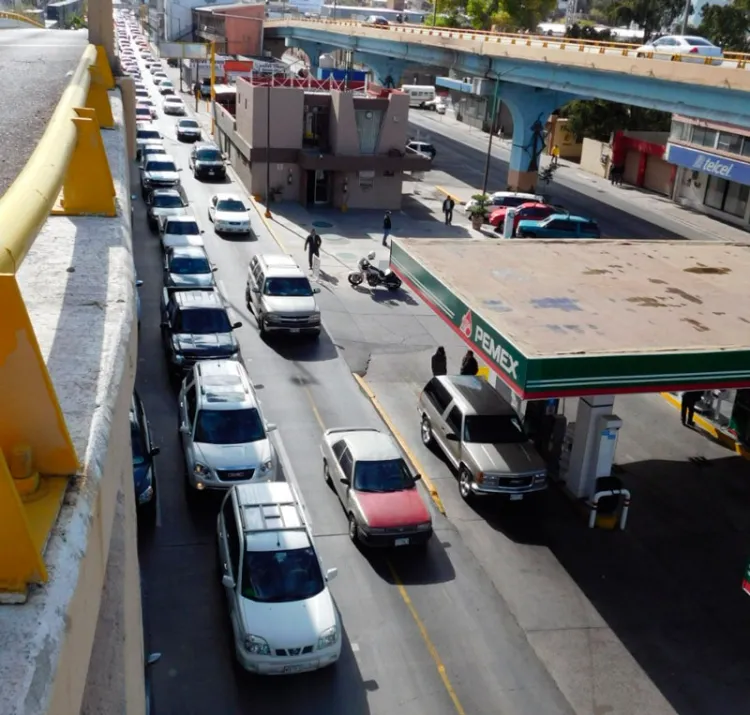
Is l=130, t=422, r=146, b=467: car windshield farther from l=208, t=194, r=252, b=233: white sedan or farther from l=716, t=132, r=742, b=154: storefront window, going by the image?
l=716, t=132, r=742, b=154: storefront window

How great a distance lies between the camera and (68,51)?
18266 mm

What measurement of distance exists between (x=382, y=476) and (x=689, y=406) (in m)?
9.13

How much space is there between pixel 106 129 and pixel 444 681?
8.77 metres

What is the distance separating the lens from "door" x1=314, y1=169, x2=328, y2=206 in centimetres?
4041

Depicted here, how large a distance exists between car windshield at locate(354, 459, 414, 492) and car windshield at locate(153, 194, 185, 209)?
2319 centimetres

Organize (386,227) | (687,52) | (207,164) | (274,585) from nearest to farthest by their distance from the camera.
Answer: (274,585) < (386,227) < (687,52) < (207,164)

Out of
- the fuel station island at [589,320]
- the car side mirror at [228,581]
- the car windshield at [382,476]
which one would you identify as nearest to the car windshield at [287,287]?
the fuel station island at [589,320]

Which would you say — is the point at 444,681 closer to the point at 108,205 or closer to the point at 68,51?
the point at 108,205

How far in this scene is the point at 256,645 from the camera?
10539mm

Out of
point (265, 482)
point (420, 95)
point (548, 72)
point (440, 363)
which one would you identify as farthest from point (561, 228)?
point (420, 95)

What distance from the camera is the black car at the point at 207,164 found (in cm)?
4384

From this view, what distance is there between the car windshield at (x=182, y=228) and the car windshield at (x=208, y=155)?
15.2m

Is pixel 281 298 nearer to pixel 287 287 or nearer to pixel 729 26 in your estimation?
pixel 287 287

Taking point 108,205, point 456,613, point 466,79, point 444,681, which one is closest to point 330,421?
point 456,613
